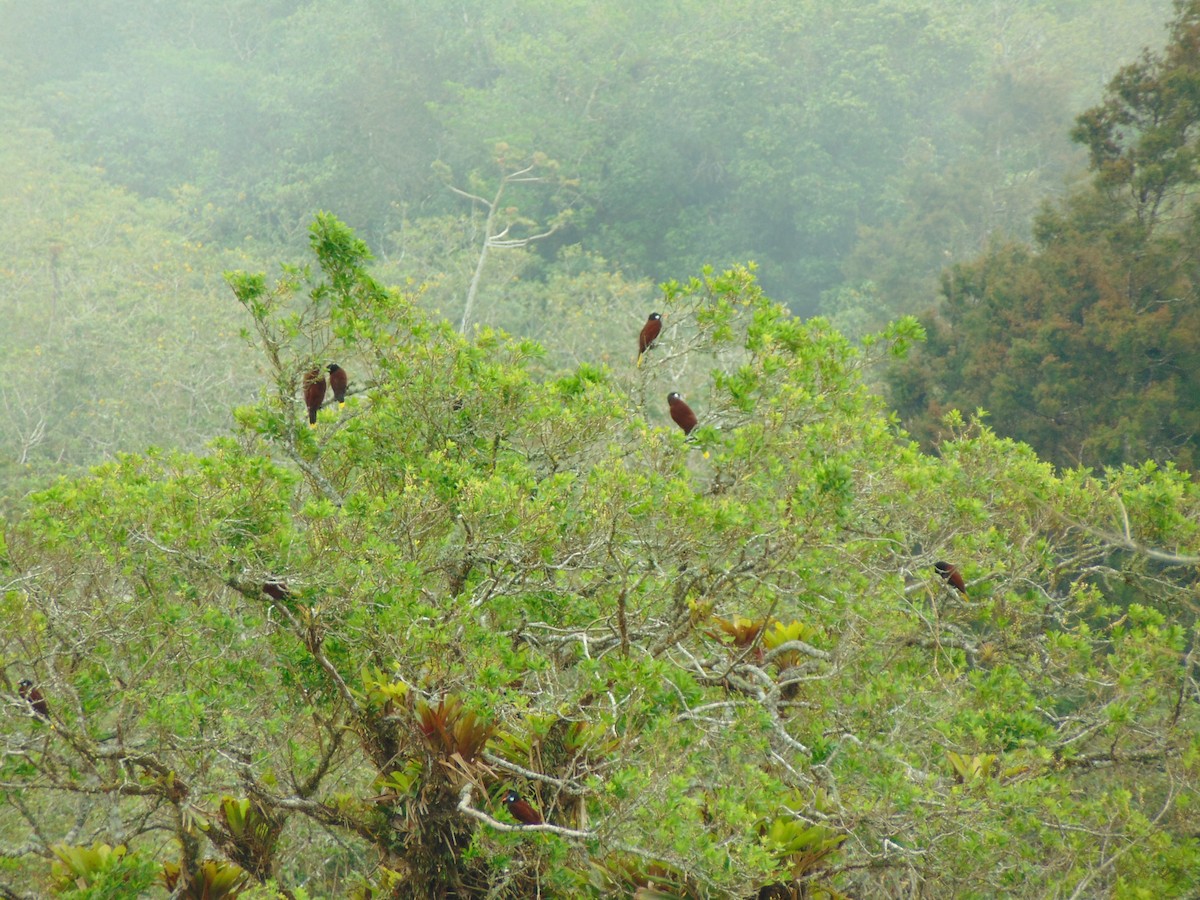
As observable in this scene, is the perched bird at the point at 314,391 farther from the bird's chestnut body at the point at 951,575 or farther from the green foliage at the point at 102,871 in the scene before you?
the bird's chestnut body at the point at 951,575

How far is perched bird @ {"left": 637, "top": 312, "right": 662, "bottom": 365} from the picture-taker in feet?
15.0

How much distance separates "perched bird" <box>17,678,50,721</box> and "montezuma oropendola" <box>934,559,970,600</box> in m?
3.63

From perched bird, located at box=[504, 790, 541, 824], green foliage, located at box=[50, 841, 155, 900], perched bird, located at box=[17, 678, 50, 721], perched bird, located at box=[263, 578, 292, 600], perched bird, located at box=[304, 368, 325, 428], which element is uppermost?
perched bird, located at box=[304, 368, 325, 428]

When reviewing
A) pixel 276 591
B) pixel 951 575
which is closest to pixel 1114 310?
pixel 951 575

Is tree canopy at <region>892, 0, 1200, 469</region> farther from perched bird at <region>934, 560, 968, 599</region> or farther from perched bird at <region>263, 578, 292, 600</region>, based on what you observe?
perched bird at <region>263, 578, 292, 600</region>

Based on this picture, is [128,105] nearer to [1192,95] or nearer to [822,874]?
[1192,95]

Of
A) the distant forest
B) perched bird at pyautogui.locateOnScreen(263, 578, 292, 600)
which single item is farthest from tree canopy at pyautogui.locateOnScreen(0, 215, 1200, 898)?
the distant forest

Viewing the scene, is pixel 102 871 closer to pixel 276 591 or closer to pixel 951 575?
pixel 276 591

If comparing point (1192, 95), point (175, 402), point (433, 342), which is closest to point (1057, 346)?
point (1192, 95)

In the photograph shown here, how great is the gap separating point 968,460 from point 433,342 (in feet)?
9.14

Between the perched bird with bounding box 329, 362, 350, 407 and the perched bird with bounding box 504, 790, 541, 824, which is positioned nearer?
the perched bird with bounding box 504, 790, 541, 824

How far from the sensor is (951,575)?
426 centimetres

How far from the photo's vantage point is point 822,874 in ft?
11.8

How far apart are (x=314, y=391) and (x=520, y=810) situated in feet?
6.00
